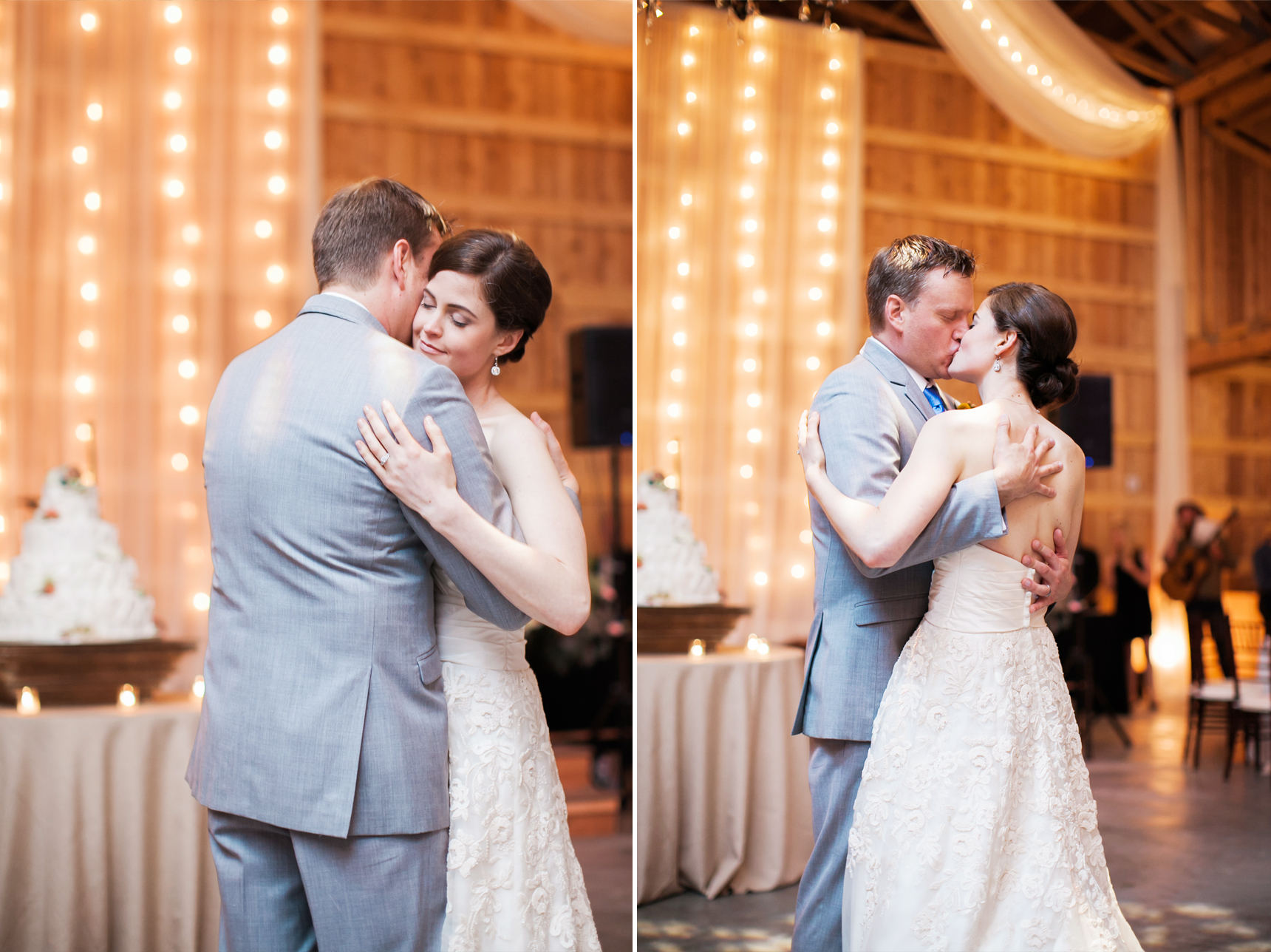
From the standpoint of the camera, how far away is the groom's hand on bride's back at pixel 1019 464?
5.74ft

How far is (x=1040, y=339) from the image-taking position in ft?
6.16

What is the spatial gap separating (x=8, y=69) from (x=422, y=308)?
3.23 metres

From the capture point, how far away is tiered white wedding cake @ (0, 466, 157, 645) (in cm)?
283

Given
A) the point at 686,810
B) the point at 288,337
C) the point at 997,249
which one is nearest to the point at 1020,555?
the point at 288,337

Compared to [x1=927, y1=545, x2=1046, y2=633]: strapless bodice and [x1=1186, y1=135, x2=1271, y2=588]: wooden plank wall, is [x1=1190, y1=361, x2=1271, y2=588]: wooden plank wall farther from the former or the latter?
[x1=927, y1=545, x2=1046, y2=633]: strapless bodice

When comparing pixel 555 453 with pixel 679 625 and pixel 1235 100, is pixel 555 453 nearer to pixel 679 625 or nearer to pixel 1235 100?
pixel 679 625

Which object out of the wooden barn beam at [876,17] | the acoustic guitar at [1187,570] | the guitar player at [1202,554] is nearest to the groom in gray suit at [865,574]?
the wooden barn beam at [876,17]

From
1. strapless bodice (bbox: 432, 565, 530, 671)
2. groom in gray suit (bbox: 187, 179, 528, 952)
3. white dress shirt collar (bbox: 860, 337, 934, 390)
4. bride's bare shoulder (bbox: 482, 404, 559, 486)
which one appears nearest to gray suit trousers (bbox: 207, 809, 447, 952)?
groom in gray suit (bbox: 187, 179, 528, 952)

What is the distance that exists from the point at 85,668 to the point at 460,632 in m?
1.71

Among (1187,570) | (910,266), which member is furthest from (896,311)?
(1187,570)

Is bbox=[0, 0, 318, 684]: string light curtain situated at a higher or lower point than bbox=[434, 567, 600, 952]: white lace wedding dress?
higher

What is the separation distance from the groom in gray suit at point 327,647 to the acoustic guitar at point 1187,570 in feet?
23.2

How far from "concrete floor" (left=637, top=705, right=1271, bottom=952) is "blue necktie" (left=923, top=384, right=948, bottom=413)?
57.5 inches

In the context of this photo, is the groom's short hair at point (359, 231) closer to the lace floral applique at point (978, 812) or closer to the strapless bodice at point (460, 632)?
the strapless bodice at point (460, 632)
